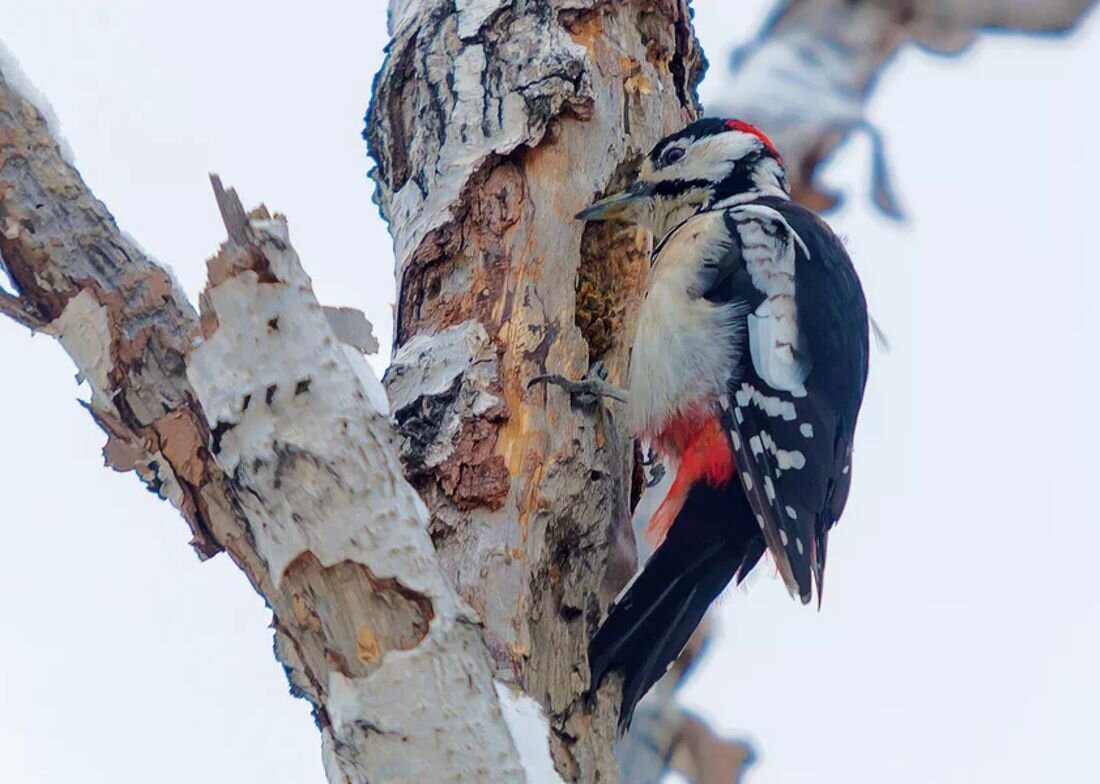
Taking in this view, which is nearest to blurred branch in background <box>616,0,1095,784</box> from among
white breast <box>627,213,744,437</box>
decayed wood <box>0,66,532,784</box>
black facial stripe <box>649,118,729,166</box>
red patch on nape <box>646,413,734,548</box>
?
red patch on nape <box>646,413,734,548</box>

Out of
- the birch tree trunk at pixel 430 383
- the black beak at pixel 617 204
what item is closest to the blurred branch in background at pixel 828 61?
the birch tree trunk at pixel 430 383

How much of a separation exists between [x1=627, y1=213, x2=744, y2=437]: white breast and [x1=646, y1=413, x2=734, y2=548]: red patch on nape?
4 centimetres

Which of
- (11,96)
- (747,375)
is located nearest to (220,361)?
(11,96)

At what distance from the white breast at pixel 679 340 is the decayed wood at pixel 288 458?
0.91 metres

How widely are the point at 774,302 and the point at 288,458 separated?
52.2 inches

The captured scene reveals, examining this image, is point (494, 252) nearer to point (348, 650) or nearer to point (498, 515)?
point (498, 515)

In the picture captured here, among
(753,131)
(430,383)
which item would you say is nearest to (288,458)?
(430,383)

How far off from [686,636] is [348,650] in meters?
0.89

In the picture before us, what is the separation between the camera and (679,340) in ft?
7.97

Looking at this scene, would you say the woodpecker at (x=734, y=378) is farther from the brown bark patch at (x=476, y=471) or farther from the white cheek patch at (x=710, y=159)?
the brown bark patch at (x=476, y=471)

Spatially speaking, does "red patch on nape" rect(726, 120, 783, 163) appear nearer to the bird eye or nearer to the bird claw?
the bird eye

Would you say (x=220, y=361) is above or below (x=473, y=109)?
below

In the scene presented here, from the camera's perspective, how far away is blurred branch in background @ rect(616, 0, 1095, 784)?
2.68 m

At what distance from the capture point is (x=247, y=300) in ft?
4.77
